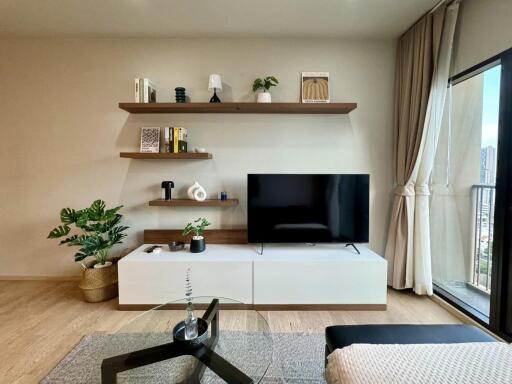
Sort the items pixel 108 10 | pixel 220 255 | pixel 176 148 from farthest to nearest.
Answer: pixel 176 148, pixel 220 255, pixel 108 10

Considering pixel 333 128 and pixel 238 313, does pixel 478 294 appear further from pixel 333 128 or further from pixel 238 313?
pixel 238 313

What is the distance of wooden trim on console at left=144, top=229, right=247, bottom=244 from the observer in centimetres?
278

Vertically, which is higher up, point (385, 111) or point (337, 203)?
point (385, 111)

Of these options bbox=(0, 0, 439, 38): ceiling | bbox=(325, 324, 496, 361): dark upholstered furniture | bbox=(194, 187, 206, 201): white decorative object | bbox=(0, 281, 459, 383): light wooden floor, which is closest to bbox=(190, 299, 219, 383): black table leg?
bbox=(0, 281, 459, 383): light wooden floor

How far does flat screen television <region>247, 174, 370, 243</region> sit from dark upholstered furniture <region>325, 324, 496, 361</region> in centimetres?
123

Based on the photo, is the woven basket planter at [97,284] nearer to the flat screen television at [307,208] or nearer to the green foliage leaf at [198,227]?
the green foliage leaf at [198,227]

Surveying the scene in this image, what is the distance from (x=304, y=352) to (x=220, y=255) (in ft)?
3.47

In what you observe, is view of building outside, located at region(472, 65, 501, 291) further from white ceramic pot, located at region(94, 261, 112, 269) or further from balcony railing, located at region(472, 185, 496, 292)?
white ceramic pot, located at region(94, 261, 112, 269)

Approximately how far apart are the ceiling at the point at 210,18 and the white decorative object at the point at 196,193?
5.02 ft

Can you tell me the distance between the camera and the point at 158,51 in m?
2.75

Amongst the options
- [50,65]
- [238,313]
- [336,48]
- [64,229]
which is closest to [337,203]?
[238,313]

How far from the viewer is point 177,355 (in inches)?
48.5

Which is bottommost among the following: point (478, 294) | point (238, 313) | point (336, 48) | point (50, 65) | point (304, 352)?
point (304, 352)

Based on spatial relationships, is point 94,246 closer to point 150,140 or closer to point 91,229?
point 91,229
